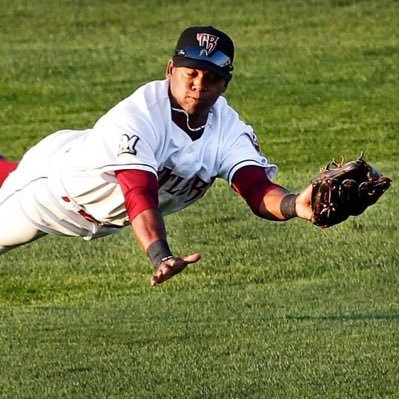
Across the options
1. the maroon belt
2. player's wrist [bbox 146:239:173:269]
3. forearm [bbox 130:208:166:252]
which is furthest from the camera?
the maroon belt

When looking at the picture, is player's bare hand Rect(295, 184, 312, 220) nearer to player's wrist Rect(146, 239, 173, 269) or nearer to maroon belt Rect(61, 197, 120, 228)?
player's wrist Rect(146, 239, 173, 269)

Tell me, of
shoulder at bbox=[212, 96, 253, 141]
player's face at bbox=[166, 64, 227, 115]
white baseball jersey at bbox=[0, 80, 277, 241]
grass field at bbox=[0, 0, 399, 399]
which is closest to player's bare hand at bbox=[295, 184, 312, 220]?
white baseball jersey at bbox=[0, 80, 277, 241]

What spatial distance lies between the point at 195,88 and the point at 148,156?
50 cm

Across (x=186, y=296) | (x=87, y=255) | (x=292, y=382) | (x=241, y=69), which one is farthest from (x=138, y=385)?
(x=241, y=69)

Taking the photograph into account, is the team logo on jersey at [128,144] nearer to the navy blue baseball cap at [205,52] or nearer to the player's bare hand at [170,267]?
the navy blue baseball cap at [205,52]


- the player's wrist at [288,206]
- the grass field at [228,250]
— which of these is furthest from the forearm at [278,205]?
the grass field at [228,250]

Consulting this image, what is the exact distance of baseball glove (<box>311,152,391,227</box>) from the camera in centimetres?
717

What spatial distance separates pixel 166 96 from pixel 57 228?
113cm

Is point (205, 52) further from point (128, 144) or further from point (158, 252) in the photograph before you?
point (158, 252)

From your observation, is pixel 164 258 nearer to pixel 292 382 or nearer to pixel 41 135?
pixel 292 382

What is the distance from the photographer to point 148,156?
25.0 feet

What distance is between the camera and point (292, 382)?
8.15 metres

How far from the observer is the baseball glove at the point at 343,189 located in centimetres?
717

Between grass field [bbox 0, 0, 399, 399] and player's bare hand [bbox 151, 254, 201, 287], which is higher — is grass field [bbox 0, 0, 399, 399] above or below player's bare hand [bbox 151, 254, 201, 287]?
below
